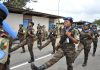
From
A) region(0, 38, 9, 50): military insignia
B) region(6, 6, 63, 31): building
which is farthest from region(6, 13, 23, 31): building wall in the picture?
region(0, 38, 9, 50): military insignia

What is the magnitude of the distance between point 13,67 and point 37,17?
22850mm

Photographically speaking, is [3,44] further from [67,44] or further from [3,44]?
[67,44]

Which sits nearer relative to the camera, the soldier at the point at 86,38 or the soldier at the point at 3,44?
the soldier at the point at 3,44

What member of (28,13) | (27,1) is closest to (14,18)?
(28,13)

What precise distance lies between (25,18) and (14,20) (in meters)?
2.95

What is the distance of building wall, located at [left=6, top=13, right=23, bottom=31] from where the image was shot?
1065 inches

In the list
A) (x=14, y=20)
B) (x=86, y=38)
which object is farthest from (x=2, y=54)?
(x=14, y=20)

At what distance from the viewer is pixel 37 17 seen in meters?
33.7

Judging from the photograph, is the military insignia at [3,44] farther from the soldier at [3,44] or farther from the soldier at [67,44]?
the soldier at [67,44]

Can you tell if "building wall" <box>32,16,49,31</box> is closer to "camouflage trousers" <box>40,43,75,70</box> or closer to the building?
the building

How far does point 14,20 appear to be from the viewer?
2777 centimetres

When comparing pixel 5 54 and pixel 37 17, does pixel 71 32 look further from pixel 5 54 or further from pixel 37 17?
pixel 37 17

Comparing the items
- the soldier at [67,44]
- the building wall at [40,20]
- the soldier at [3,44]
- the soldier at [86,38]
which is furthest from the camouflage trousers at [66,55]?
the building wall at [40,20]

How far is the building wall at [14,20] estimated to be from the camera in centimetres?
2706
